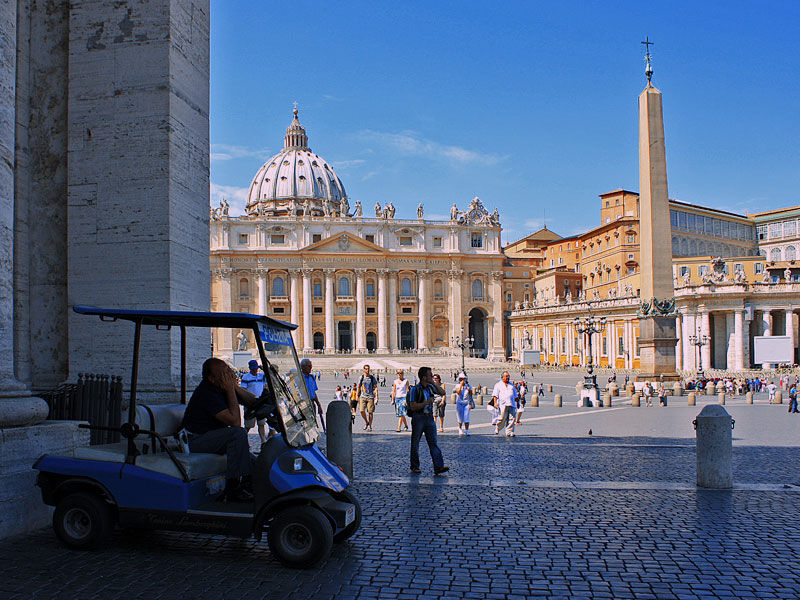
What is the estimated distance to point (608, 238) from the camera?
2758 inches

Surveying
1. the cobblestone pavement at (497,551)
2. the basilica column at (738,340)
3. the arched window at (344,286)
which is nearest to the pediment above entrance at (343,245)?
the arched window at (344,286)

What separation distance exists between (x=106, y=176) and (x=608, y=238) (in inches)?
2608

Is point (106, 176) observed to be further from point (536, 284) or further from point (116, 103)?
point (536, 284)

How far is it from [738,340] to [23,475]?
1863 inches

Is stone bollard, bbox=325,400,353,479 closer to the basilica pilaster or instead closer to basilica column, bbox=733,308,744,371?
basilica column, bbox=733,308,744,371

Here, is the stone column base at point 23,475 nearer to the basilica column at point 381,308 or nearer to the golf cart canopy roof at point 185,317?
the golf cart canopy roof at point 185,317

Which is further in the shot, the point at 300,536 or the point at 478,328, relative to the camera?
the point at 478,328

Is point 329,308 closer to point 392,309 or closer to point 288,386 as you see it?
point 392,309

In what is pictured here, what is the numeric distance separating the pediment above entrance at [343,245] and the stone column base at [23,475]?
72.3 meters

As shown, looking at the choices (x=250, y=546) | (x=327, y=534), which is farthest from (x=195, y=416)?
(x=327, y=534)

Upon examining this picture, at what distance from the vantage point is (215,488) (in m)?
5.41

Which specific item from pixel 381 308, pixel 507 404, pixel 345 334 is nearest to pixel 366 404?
pixel 507 404

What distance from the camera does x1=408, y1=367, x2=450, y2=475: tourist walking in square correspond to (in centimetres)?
859

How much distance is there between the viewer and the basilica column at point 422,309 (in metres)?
80.2
